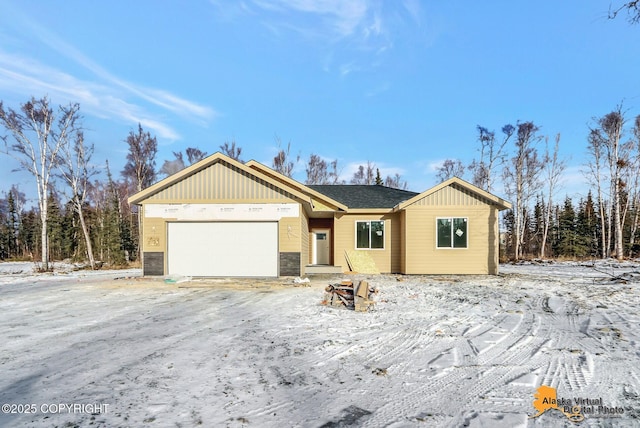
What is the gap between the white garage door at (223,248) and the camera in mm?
13164

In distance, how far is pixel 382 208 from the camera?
1638 cm

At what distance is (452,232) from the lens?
49.9 feet

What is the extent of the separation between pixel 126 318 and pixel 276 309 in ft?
10.3

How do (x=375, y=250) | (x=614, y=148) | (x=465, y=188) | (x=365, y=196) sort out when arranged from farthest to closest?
(x=614, y=148) < (x=365, y=196) < (x=375, y=250) < (x=465, y=188)

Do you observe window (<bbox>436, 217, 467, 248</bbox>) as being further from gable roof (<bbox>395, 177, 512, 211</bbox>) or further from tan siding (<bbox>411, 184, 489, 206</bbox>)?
gable roof (<bbox>395, 177, 512, 211</bbox>)

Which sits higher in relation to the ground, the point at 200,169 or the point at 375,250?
the point at 200,169

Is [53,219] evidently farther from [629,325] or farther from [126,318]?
[629,325]

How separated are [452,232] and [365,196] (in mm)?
4905

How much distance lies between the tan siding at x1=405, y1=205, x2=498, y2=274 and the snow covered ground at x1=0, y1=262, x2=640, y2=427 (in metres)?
6.01

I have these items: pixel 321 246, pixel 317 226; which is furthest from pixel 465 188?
pixel 321 246

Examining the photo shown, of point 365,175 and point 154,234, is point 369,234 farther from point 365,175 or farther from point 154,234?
point 365,175

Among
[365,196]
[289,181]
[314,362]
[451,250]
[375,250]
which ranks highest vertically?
[289,181]

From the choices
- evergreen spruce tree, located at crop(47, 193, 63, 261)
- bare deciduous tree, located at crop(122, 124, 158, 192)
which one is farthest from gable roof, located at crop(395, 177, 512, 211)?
evergreen spruce tree, located at crop(47, 193, 63, 261)

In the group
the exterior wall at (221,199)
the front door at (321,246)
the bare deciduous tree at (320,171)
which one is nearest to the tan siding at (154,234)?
the exterior wall at (221,199)
